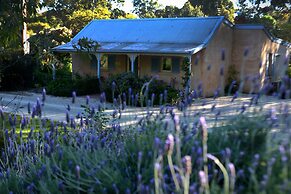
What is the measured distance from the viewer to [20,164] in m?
4.24

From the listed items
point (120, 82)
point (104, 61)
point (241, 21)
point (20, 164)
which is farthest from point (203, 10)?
point (20, 164)

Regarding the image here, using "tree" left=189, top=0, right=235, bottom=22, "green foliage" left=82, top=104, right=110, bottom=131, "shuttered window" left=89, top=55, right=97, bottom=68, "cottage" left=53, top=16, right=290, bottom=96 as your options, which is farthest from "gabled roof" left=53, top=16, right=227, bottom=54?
"tree" left=189, top=0, right=235, bottom=22

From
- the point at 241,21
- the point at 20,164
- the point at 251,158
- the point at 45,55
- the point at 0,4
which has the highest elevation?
the point at 241,21

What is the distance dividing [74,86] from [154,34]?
17.1ft

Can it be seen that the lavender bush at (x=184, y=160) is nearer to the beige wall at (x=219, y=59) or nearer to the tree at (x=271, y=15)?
the beige wall at (x=219, y=59)

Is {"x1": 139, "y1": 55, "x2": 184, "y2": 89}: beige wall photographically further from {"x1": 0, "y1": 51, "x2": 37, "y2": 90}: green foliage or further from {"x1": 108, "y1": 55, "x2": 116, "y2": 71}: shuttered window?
{"x1": 0, "y1": 51, "x2": 37, "y2": 90}: green foliage

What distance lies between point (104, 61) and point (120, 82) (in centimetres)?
523

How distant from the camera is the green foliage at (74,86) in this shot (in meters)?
19.1

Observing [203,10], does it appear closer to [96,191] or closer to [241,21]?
[241,21]

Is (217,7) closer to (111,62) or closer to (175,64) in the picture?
(111,62)

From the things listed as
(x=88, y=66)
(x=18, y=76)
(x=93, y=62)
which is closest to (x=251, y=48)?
(x=93, y=62)

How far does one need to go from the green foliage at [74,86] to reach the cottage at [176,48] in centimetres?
68

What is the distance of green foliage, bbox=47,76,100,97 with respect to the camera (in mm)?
19141

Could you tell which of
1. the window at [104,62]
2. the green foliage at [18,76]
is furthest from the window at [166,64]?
the green foliage at [18,76]
